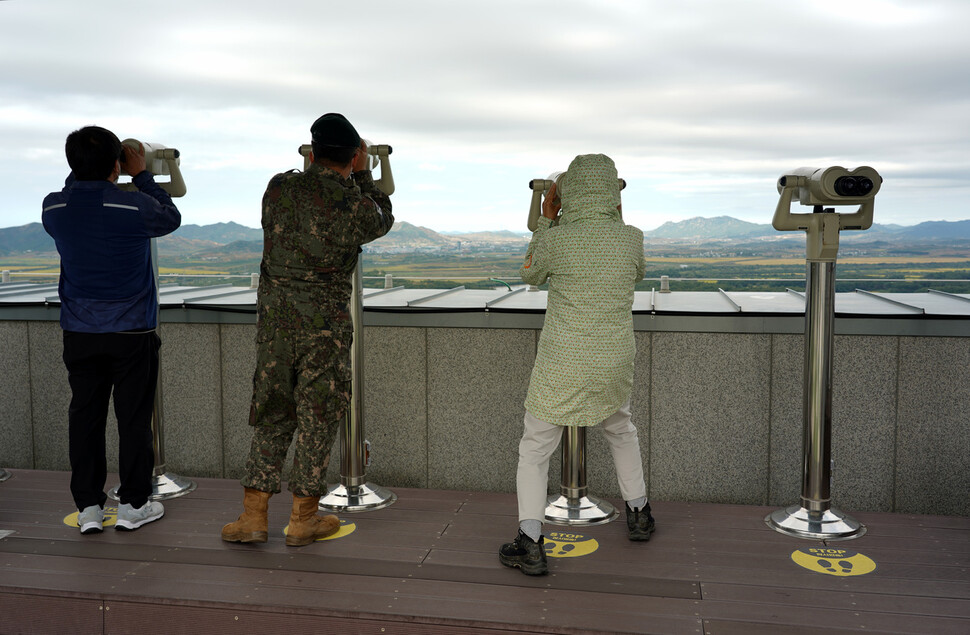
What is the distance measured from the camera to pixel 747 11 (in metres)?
3.96

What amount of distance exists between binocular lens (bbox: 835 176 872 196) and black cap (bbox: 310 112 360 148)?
1893 mm

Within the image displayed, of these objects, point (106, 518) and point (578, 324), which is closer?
point (578, 324)

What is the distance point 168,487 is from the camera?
11.4ft

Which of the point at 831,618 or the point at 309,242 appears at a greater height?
the point at 309,242

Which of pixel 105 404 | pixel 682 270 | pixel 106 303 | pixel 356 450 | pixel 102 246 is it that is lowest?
pixel 356 450

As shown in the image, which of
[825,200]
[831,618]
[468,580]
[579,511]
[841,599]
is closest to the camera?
[831,618]

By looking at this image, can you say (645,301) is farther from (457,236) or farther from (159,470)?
(159,470)

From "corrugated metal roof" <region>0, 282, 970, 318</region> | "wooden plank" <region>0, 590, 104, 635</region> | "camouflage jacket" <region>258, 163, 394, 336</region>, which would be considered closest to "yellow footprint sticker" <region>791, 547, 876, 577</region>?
"corrugated metal roof" <region>0, 282, 970, 318</region>

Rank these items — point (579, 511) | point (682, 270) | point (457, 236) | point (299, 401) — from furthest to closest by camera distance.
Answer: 1. point (457, 236)
2. point (682, 270)
3. point (579, 511)
4. point (299, 401)

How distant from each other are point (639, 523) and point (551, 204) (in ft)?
4.33

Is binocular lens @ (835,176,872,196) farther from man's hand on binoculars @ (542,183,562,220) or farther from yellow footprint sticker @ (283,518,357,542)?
yellow footprint sticker @ (283,518,357,542)

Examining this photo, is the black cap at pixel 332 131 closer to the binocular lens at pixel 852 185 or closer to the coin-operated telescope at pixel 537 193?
the coin-operated telescope at pixel 537 193

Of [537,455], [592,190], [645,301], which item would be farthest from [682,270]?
[537,455]

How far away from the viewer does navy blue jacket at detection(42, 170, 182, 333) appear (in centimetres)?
272
